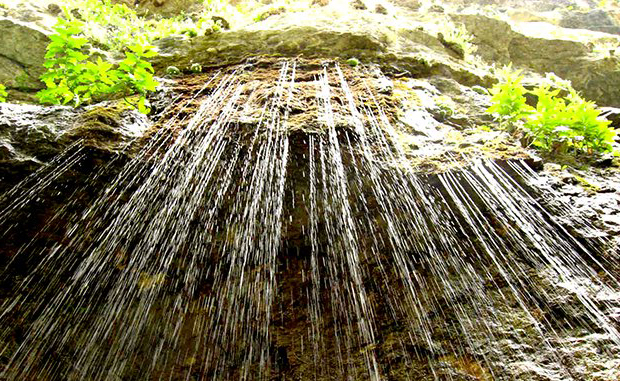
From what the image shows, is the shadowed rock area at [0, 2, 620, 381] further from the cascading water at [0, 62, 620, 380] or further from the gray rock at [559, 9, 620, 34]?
the gray rock at [559, 9, 620, 34]

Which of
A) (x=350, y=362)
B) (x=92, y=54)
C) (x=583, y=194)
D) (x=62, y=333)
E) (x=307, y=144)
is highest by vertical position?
(x=92, y=54)

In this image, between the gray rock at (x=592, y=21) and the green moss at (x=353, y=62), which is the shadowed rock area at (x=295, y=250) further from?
the gray rock at (x=592, y=21)

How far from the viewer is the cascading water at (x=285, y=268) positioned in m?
2.71

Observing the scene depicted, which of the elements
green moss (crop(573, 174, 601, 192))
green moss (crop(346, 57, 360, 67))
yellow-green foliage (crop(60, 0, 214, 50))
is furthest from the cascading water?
yellow-green foliage (crop(60, 0, 214, 50))

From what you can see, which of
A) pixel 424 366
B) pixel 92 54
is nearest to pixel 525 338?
pixel 424 366

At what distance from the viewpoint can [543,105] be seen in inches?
152

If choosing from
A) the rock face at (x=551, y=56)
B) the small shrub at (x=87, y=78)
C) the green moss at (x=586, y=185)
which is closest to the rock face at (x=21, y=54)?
the small shrub at (x=87, y=78)

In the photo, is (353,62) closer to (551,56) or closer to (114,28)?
(114,28)

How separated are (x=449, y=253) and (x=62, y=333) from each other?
323cm

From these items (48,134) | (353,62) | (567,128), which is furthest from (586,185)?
(48,134)

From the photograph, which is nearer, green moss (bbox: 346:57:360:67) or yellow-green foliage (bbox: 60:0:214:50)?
green moss (bbox: 346:57:360:67)

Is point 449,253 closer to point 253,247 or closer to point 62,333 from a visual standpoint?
point 253,247

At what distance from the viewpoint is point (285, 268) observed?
322 centimetres

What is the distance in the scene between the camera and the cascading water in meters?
2.71
